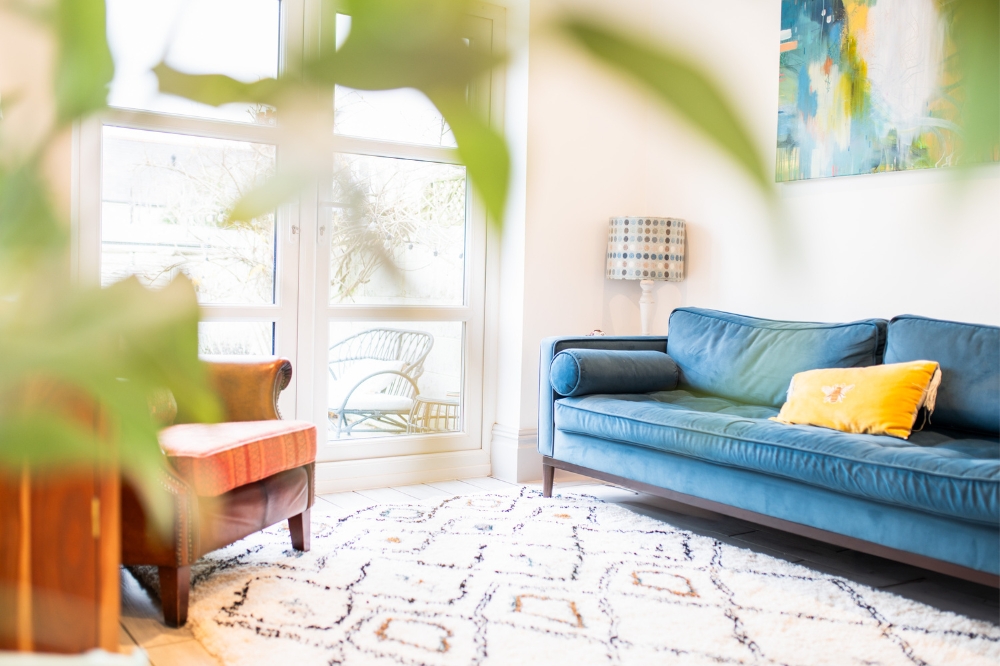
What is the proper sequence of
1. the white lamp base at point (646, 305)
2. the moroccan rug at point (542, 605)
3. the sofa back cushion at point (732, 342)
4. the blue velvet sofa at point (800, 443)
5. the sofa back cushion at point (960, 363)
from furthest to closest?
the white lamp base at point (646, 305) < the sofa back cushion at point (732, 342) < the sofa back cushion at point (960, 363) < the blue velvet sofa at point (800, 443) < the moroccan rug at point (542, 605)

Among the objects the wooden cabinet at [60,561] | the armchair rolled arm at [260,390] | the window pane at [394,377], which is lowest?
the armchair rolled arm at [260,390]

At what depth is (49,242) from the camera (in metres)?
0.18

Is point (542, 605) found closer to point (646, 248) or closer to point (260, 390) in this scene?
point (260, 390)

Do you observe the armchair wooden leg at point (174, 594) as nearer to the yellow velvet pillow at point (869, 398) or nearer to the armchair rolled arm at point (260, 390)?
the armchair rolled arm at point (260, 390)

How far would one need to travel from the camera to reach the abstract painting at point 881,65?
0.16 metres

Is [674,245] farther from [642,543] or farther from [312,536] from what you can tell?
[312,536]

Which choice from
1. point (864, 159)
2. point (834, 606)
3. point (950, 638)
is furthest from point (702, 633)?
point (864, 159)

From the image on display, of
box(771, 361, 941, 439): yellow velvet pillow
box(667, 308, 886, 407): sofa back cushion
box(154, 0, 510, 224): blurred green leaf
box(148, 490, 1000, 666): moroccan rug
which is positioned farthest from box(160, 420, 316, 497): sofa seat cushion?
box(154, 0, 510, 224): blurred green leaf

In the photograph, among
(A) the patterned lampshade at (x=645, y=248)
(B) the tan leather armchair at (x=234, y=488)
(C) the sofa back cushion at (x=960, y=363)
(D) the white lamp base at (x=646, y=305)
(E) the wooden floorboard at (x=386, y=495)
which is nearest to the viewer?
(B) the tan leather armchair at (x=234, y=488)

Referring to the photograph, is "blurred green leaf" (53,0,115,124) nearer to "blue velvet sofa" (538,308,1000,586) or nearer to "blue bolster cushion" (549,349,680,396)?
"blue velvet sofa" (538,308,1000,586)

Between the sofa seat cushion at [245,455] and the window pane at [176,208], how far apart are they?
165 cm

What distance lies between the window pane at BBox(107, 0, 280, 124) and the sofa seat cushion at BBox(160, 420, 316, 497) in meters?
1.69

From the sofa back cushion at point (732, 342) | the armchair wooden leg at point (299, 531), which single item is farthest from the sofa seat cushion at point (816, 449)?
the armchair wooden leg at point (299, 531)

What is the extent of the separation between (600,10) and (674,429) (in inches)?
101
